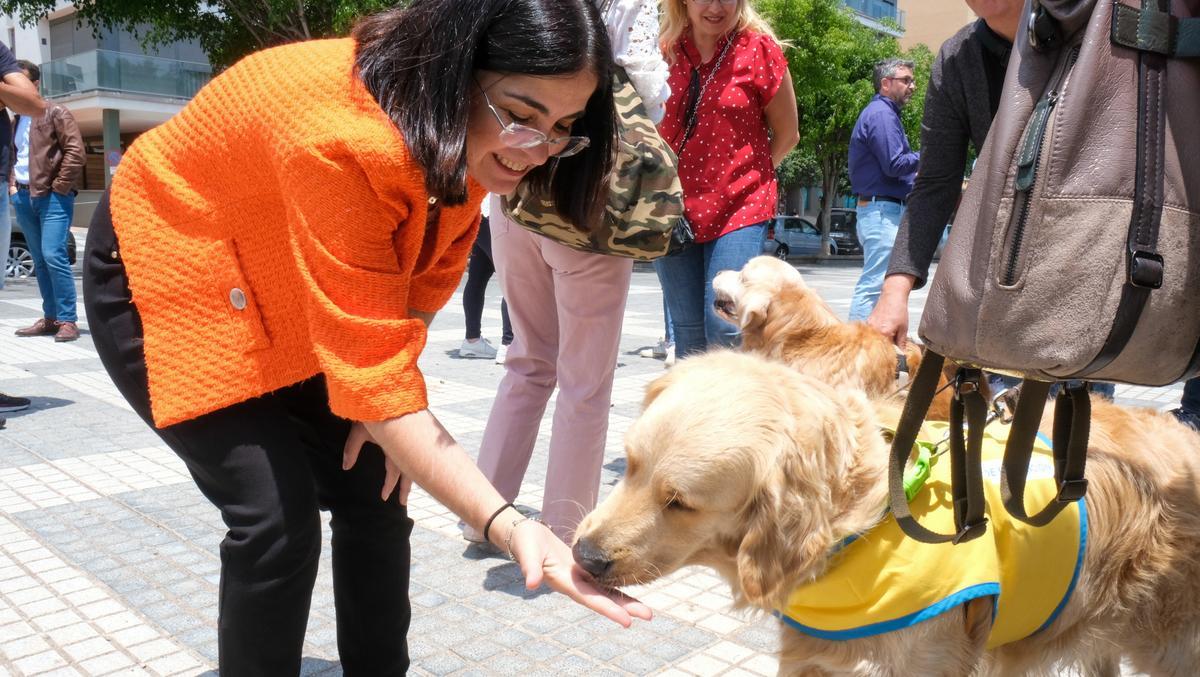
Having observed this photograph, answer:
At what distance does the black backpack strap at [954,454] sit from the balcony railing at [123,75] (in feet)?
105

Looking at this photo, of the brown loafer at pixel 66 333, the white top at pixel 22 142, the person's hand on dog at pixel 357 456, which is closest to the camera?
the person's hand on dog at pixel 357 456

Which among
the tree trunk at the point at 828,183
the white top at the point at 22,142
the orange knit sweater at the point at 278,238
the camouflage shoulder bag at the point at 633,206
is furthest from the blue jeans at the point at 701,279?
the tree trunk at the point at 828,183

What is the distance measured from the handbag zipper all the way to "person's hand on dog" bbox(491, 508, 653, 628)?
2.84ft

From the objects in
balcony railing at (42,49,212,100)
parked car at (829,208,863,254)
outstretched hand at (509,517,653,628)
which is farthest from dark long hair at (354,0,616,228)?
balcony railing at (42,49,212,100)

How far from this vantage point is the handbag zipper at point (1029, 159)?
5.12ft

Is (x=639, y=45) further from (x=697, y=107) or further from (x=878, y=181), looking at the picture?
(x=878, y=181)

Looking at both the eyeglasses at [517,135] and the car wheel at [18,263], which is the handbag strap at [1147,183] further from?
the car wheel at [18,263]

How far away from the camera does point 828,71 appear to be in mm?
25844

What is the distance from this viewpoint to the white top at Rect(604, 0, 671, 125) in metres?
3.21

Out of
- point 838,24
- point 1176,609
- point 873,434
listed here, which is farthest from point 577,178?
point 838,24

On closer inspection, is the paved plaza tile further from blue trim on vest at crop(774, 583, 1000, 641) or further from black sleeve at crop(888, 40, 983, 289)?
black sleeve at crop(888, 40, 983, 289)

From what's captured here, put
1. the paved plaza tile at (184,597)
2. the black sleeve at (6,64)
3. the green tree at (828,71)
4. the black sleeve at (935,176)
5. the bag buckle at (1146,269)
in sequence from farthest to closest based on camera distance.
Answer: the green tree at (828,71) → the black sleeve at (6,64) → the black sleeve at (935,176) → the paved plaza tile at (184,597) → the bag buckle at (1146,269)

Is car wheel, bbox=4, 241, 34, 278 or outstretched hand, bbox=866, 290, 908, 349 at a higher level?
outstretched hand, bbox=866, 290, 908, 349

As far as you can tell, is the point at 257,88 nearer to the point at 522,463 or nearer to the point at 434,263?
the point at 434,263
